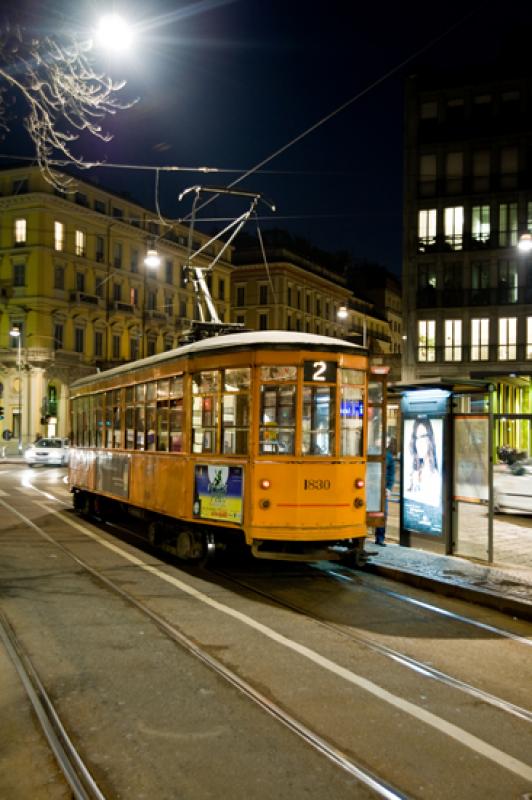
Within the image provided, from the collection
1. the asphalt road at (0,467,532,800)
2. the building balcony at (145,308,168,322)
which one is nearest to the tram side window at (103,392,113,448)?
the asphalt road at (0,467,532,800)

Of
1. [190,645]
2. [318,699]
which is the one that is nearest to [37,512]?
[190,645]

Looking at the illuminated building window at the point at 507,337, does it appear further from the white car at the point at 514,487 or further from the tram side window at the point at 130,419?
the tram side window at the point at 130,419

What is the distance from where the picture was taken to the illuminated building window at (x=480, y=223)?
3859cm

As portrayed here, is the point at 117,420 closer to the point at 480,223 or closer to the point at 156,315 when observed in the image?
the point at 480,223

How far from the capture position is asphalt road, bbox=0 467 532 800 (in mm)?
4285

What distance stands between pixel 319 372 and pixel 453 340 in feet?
101

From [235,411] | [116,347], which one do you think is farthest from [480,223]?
[235,411]

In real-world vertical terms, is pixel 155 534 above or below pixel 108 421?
below

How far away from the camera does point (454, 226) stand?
39.1 m

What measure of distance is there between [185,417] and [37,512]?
8.65 meters

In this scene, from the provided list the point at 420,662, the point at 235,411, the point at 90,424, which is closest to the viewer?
the point at 420,662

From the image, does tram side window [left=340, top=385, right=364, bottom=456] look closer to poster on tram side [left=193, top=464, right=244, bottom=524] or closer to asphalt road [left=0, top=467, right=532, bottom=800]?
poster on tram side [left=193, top=464, right=244, bottom=524]

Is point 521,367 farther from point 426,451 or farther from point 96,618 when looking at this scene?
point 96,618

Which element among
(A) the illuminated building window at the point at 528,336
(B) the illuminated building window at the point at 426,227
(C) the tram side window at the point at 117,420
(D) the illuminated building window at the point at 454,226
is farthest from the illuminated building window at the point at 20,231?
(C) the tram side window at the point at 117,420
